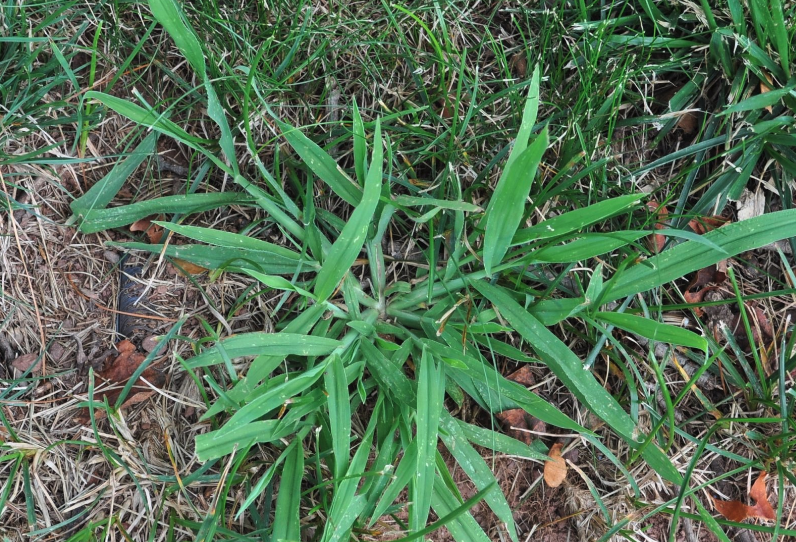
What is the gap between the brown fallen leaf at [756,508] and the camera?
4.67 ft

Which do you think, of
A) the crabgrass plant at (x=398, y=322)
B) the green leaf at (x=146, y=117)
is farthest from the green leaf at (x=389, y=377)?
the green leaf at (x=146, y=117)

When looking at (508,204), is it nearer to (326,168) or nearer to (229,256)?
(326,168)

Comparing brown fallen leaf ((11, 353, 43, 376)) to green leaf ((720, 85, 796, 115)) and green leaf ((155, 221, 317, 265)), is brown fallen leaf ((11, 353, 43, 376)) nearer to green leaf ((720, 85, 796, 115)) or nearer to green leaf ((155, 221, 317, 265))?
green leaf ((155, 221, 317, 265))

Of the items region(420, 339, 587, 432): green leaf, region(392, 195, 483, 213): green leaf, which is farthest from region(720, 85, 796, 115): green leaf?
region(420, 339, 587, 432): green leaf

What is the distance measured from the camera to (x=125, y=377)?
4.65 feet

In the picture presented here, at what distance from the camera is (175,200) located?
1.39m

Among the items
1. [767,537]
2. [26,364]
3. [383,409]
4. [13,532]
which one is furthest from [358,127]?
[767,537]

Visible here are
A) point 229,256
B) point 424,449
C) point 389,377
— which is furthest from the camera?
point 229,256

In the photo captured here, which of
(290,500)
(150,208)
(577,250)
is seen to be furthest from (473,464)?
(150,208)

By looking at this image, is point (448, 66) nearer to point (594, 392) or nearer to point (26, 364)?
point (594, 392)

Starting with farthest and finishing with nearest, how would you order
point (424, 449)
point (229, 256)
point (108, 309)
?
point (108, 309) < point (229, 256) < point (424, 449)

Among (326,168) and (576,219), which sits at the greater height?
(326,168)

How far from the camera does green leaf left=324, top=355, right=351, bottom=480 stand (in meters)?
1.16

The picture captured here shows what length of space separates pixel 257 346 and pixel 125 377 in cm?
46
